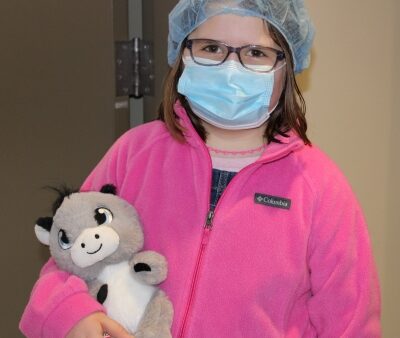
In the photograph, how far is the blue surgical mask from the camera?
1.06m

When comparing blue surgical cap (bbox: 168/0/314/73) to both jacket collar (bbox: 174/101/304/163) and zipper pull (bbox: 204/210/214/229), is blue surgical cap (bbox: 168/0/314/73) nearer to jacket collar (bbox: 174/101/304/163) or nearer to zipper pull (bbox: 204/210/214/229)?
jacket collar (bbox: 174/101/304/163)

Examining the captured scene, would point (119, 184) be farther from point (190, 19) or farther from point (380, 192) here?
point (380, 192)

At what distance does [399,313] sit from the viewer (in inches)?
65.8

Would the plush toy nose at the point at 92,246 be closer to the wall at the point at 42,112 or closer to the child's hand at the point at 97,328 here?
the child's hand at the point at 97,328

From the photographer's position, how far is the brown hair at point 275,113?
1.14 m

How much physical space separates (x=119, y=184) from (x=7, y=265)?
56 cm

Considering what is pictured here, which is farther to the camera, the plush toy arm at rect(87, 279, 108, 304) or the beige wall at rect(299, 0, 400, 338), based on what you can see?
the beige wall at rect(299, 0, 400, 338)

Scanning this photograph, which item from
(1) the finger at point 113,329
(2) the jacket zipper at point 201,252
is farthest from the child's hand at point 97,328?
(2) the jacket zipper at point 201,252

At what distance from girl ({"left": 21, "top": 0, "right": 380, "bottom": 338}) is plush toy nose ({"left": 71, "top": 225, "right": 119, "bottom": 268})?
2.6 inches

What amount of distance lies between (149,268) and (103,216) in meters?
0.13

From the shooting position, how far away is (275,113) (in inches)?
46.2

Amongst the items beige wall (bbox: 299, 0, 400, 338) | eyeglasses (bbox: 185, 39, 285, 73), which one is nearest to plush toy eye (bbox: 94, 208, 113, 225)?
eyeglasses (bbox: 185, 39, 285, 73)

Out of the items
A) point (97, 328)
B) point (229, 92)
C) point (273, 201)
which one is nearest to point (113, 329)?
point (97, 328)

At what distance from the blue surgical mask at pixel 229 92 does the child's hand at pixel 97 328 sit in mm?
433
